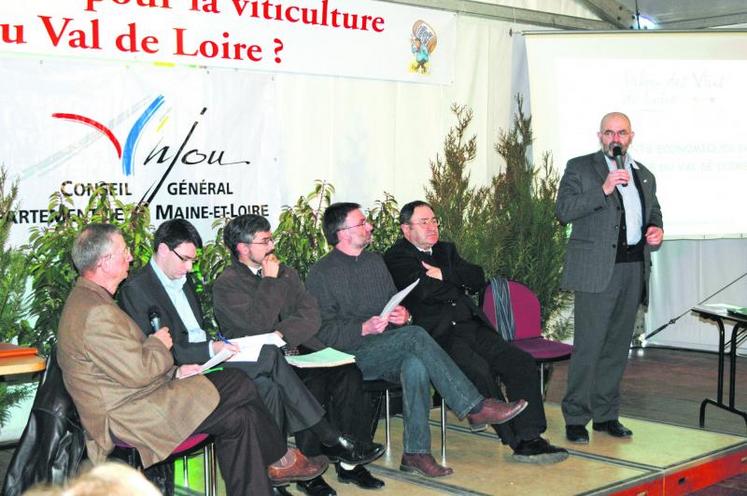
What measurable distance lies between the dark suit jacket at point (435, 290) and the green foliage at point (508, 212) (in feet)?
3.45

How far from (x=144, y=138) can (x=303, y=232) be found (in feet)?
3.29

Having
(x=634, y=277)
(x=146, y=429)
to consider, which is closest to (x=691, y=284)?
(x=634, y=277)

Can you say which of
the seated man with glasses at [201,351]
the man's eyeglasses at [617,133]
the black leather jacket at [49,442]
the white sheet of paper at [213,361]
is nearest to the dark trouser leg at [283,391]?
the seated man with glasses at [201,351]

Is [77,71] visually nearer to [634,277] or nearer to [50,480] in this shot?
[50,480]

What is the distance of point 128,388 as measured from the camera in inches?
136

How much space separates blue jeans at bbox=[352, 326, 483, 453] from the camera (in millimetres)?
4492

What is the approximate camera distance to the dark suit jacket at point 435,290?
496 centimetres

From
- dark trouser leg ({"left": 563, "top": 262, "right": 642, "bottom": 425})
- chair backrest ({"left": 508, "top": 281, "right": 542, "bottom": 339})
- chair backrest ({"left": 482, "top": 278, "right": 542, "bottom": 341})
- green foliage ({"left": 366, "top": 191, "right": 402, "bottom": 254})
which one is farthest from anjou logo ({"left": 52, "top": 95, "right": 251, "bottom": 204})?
dark trouser leg ({"left": 563, "top": 262, "right": 642, "bottom": 425})

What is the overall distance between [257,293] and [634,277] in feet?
6.52

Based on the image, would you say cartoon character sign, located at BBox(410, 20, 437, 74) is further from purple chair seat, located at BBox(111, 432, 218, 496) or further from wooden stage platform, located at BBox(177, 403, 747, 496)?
purple chair seat, located at BBox(111, 432, 218, 496)

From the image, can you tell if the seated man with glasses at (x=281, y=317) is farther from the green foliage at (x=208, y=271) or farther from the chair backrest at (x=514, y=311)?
the chair backrest at (x=514, y=311)

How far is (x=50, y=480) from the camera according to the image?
10.8ft

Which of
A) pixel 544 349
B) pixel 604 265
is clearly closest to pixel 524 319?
pixel 544 349

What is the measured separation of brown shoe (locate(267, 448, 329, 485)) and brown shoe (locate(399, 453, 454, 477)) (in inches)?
20.0
